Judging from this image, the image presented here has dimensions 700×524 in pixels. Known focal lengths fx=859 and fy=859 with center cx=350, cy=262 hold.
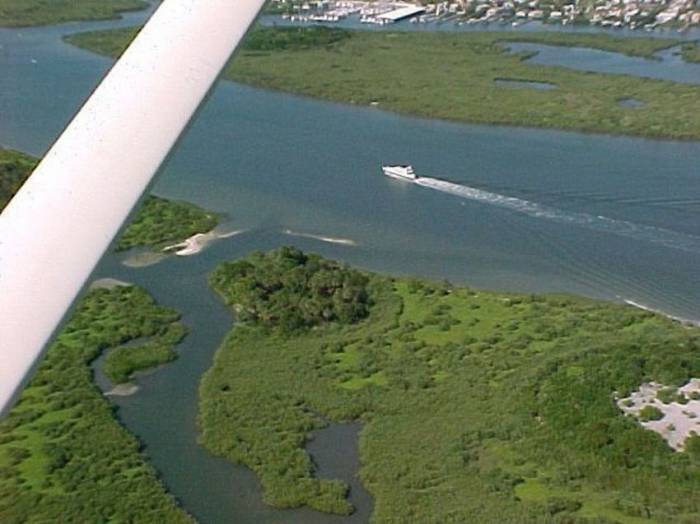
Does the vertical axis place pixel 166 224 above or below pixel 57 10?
above

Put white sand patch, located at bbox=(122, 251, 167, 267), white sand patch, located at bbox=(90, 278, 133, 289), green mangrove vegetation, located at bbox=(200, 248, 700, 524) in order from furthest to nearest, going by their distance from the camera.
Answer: white sand patch, located at bbox=(122, 251, 167, 267)
white sand patch, located at bbox=(90, 278, 133, 289)
green mangrove vegetation, located at bbox=(200, 248, 700, 524)

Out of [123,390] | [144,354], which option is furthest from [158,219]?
[123,390]

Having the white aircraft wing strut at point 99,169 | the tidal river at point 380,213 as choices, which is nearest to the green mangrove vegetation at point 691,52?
the tidal river at point 380,213

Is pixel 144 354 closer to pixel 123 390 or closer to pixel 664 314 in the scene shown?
pixel 123 390

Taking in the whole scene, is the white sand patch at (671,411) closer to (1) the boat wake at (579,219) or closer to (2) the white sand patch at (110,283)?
(1) the boat wake at (579,219)

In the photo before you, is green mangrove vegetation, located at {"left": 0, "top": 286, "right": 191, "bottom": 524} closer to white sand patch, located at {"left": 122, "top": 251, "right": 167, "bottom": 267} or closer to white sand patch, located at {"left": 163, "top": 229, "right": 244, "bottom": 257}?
white sand patch, located at {"left": 122, "top": 251, "right": 167, "bottom": 267}

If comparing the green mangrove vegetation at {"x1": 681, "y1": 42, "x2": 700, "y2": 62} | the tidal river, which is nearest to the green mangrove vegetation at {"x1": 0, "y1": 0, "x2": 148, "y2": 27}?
the tidal river
